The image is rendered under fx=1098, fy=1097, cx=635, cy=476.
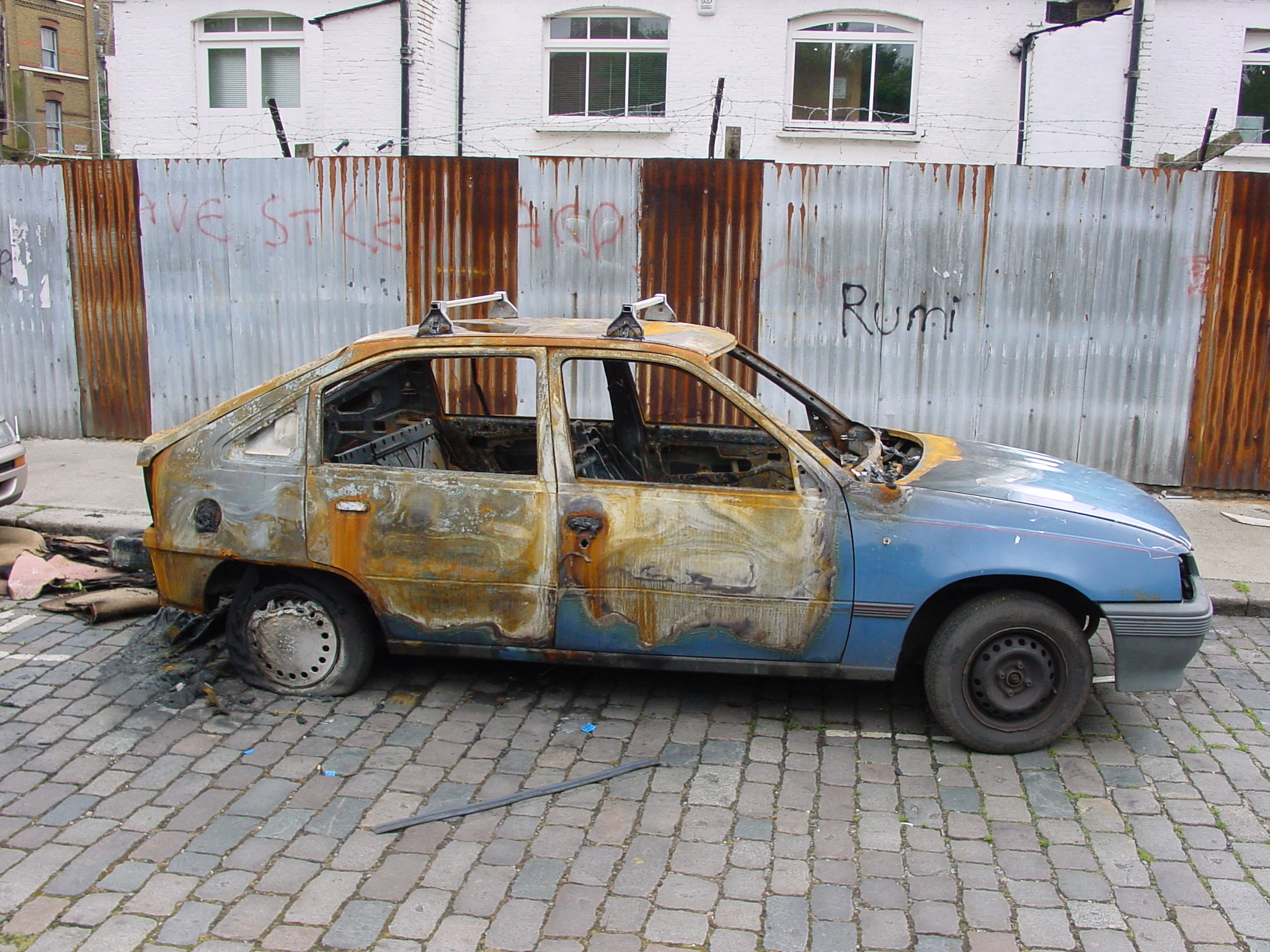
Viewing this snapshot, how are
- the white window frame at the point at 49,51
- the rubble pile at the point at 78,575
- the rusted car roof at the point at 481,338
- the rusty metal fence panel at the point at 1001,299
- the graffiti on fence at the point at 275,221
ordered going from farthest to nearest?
1. the white window frame at the point at 49,51
2. the graffiti on fence at the point at 275,221
3. the rusty metal fence panel at the point at 1001,299
4. the rubble pile at the point at 78,575
5. the rusted car roof at the point at 481,338

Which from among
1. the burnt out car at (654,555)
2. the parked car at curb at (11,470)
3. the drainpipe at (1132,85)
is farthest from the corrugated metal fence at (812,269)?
the drainpipe at (1132,85)

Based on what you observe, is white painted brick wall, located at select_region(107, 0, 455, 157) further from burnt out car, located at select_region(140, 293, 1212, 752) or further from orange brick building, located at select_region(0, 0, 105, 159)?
orange brick building, located at select_region(0, 0, 105, 159)

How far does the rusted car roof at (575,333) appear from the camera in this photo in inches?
192

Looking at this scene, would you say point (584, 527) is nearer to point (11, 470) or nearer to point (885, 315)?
point (11, 470)

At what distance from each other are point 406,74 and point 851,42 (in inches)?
220

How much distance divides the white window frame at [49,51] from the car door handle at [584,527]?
4402 centimetres

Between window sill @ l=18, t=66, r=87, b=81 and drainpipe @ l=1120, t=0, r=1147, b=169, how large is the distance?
36.1m

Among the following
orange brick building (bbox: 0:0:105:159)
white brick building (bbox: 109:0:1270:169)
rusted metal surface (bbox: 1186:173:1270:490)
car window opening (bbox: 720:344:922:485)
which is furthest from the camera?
orange brick building (bbox: 0:0:105:159)

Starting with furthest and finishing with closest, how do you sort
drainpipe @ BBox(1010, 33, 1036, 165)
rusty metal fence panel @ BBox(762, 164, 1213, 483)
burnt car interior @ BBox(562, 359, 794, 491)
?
drainpipe @ BBox(1010, 33, 1036, 165), rusty metal fence panel @ BBox(762, 164, 1213, 483), burnt car interior @ BBox(562, 359, 794, 491)

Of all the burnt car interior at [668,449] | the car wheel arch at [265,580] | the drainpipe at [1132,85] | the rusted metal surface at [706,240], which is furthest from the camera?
the drainpipe at [1132,85]

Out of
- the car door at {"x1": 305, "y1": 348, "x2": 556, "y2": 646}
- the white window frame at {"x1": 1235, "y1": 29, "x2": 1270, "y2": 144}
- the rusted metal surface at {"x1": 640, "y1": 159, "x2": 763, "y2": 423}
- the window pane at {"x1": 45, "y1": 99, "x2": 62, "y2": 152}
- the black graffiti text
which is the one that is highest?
the window pane at {"x1": 45, "y1": 99, "x2": 62, "y2": 152}

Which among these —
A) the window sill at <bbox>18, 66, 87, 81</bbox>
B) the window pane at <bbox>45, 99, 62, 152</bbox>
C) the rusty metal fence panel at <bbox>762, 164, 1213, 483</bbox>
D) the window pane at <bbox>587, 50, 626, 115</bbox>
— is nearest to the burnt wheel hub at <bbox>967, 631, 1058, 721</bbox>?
the rusty metal fence panel at <bbox>762, 164, 1213, 483</bbox>

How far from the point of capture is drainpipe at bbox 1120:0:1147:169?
42.8ft

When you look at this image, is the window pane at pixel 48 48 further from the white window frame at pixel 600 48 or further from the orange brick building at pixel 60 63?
the white window frame at pixel 600 48
